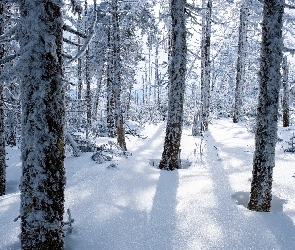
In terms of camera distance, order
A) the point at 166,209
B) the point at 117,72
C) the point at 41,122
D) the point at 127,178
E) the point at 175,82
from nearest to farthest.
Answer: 1. the point at 41,122
2. the point at 166,209
3. the point at 127,178
4. the point at 175,82
5. the point at 117,72

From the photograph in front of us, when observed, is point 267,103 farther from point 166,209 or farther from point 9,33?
point 9,33

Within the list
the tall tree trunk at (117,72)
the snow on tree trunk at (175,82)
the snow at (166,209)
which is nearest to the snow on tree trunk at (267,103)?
the snow at (166,209)

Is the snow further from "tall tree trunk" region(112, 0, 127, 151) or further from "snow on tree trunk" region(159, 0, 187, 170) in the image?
"tall tree trunk" region(112, 0, 127, 151)

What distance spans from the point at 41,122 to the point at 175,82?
506cm

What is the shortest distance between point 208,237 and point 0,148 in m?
6.03

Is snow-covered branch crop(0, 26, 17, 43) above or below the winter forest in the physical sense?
above

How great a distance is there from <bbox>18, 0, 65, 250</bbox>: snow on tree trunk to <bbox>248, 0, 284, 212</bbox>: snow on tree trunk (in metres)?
3.19

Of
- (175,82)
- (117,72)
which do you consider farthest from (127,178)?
(117,72)

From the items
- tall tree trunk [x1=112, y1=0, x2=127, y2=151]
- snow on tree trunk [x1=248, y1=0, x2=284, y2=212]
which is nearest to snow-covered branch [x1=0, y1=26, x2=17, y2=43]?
snow on tree trunk [x1=248, y1=0, x2=284, y2=212]

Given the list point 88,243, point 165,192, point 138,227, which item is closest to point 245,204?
point 165,192

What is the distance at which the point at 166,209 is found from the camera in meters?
4.74

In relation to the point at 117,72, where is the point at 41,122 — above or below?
below

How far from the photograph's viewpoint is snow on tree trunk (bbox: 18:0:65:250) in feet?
9.59

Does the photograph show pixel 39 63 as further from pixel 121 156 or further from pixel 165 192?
pixel 121 156
